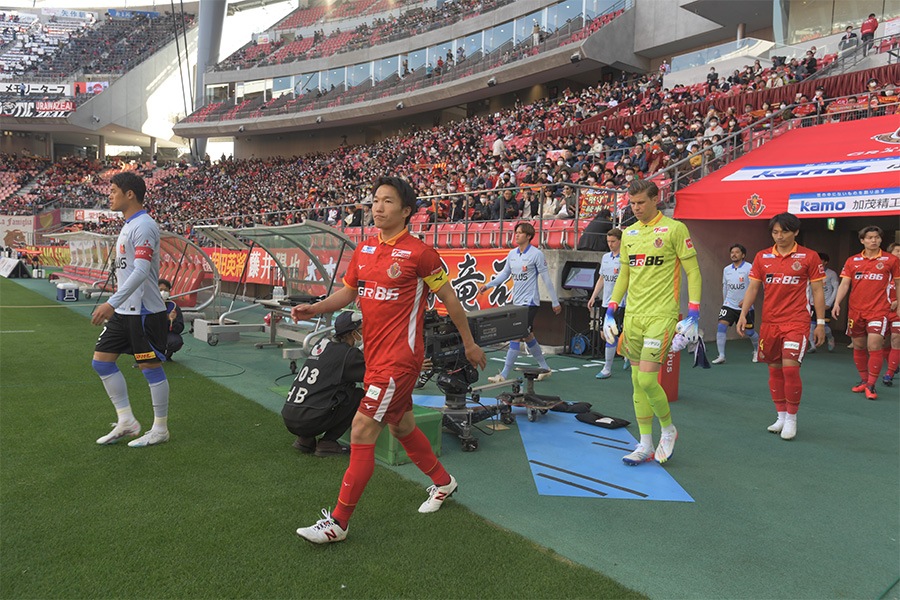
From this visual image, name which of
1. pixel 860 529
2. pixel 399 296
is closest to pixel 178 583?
pixel 399 296

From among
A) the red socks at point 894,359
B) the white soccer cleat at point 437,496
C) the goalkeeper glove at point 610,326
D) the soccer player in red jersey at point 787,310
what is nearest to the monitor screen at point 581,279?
the red socks at point 894,359

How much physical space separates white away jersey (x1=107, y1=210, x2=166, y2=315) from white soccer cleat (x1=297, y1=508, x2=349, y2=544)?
242cm

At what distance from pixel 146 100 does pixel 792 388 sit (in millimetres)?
65328

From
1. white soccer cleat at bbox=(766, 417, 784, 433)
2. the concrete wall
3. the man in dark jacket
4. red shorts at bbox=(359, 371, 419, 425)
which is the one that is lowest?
white soccer cleat at bbox=(766, 417, 784, 433)

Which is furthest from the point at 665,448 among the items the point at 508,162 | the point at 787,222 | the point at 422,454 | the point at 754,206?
the point at 508,162

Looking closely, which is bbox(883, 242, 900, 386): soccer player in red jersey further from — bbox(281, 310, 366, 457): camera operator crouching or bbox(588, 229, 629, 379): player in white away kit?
bbox(281, 310, 366, 457): camera operator crouching

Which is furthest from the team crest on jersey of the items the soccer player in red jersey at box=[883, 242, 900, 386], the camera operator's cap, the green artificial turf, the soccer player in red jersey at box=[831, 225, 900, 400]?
the green artificial turf

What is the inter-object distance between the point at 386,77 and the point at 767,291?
38785 millimetres

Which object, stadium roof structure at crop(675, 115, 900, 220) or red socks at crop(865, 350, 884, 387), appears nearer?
red socks at crop(865, 350, 884, 387)

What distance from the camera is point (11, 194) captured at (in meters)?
51.2

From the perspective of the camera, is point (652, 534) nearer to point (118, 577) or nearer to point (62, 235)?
point (118, 577)

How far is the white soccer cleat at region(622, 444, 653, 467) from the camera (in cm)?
445

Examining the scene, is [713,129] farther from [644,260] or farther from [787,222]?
[644,260]

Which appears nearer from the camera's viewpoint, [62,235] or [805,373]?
[805,373]
